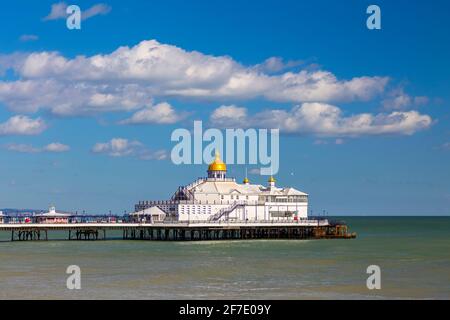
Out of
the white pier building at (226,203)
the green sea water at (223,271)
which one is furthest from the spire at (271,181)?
the green sea water at (223,271)

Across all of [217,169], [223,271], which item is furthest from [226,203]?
[223,271]

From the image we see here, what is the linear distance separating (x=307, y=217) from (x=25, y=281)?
211ft

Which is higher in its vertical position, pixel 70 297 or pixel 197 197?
pixel 197 197

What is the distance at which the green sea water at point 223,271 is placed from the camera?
5066 cm

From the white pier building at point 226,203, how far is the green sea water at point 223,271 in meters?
15.7

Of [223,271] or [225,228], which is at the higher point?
[225,228]

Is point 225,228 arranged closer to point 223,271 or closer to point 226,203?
point 226,203

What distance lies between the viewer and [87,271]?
63.1 m

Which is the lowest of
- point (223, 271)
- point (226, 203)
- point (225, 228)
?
point (223, 271)

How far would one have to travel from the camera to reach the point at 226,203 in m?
113

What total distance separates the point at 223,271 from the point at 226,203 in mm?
50023
